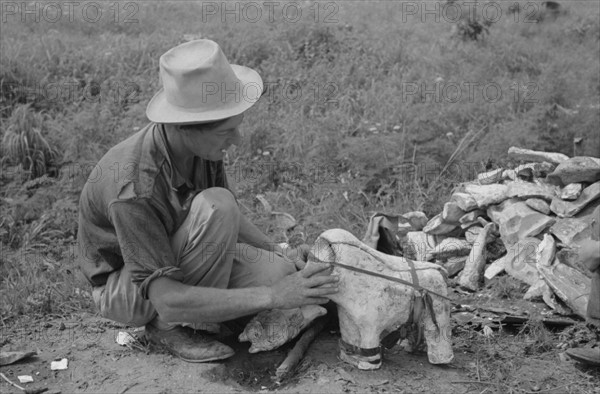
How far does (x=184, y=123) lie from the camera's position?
10.1ft

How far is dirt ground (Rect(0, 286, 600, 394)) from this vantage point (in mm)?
3199

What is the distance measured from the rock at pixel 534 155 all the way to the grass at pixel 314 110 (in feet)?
0.93

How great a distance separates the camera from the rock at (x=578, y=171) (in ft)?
15.1

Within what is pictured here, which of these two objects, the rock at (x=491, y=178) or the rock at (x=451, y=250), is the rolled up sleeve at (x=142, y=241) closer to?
the rock at (x=451, y=250)

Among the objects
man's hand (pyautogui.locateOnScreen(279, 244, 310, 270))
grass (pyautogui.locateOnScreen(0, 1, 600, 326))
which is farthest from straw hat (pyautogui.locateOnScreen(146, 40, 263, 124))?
grass (pyautogui.locateOnScreen(0, 1, 600, 326))

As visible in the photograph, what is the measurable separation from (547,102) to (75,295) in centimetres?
414

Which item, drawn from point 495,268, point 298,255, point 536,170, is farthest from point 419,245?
point 298,255

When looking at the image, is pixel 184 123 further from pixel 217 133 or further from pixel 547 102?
pixel 547 102

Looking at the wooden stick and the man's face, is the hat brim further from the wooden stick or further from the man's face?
the wooden stick

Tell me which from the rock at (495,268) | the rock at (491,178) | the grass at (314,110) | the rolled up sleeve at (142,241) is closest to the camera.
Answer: the rolled up sleeve at (142,241)

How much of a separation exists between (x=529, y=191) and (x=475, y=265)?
65 centimetres

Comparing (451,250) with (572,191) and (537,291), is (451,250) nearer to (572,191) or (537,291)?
(537,291)

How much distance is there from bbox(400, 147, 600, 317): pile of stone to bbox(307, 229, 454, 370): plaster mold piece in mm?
1094

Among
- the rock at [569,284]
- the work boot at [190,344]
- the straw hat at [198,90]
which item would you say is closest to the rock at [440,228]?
the rock at [569,284]
